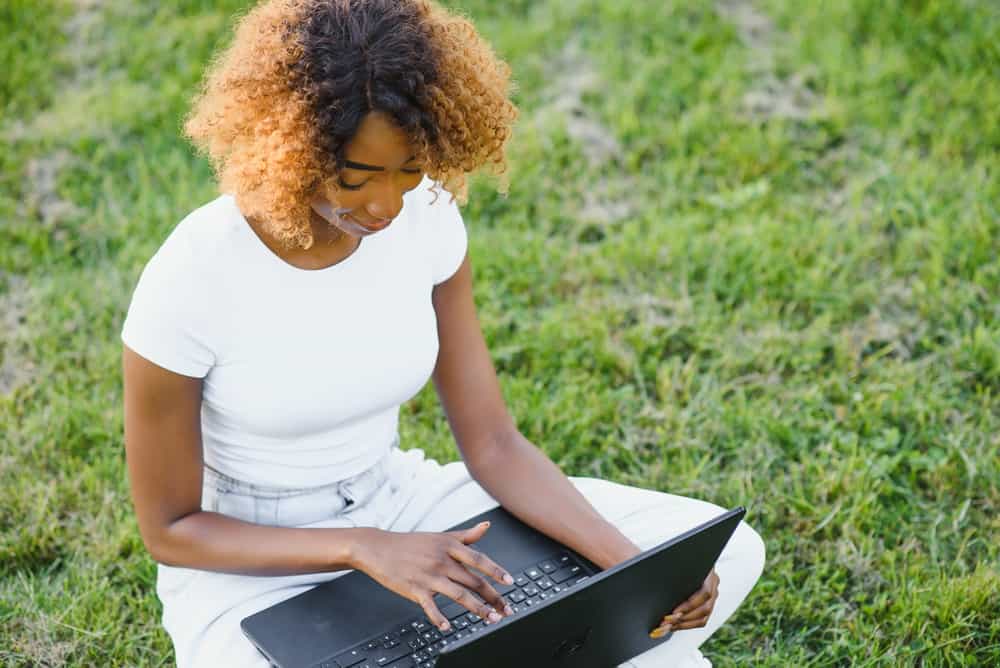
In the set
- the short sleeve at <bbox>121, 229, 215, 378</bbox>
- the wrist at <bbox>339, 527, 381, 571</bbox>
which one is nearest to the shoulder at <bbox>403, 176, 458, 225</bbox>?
the short sleeve at <bbox>121, 229, 215, 378</bbox>

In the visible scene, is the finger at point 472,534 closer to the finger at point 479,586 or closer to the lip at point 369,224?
the finger at point 479,586

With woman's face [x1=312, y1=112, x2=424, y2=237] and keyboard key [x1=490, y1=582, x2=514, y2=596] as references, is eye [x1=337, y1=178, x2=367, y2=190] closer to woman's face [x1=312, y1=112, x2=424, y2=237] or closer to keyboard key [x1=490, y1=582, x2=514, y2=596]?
woman's face [x1=312, y1=112, x2=424, y2=237]

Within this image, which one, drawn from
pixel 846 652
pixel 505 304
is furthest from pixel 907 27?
pixel 846 652

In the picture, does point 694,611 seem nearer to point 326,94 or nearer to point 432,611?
point 432,611

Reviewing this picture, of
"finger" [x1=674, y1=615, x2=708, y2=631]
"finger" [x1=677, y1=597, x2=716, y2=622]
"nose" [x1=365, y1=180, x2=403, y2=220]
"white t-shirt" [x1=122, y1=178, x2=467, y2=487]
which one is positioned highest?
"nose" [x1=365, y1=180, x2=403, y2=220]

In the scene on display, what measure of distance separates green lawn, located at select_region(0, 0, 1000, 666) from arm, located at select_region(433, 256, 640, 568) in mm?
639

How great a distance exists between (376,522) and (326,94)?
943 millimetres

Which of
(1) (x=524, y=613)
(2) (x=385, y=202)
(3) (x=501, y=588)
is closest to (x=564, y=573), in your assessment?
(3) (x=501, y=588)

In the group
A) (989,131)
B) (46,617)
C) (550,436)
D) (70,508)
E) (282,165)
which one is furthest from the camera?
(989,131)

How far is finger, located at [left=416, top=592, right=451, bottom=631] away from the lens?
1.93 metres

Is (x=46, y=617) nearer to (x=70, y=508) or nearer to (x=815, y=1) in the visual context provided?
(x=70, y=508)

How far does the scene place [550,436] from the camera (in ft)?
10.6

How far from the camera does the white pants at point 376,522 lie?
2.14m

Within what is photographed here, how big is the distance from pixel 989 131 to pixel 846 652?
7.81ft
